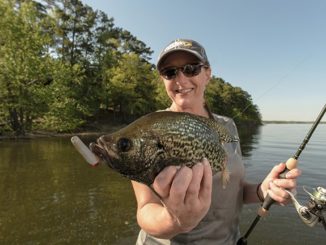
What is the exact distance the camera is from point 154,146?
2.24 m

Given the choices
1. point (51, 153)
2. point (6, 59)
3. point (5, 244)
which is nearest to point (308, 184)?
point (5, 244)

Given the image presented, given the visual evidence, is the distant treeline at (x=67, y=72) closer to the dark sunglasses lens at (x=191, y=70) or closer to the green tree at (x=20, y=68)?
the green tree at (x=20, y=68)

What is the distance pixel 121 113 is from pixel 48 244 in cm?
5306

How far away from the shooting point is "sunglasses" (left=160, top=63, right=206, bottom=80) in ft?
11.5

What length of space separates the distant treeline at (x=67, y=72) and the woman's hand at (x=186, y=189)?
Result: 38550 millimetres

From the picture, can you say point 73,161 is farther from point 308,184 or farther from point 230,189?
point 230,189

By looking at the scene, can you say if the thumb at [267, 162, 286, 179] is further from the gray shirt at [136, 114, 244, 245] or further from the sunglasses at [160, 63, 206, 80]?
the sunglasses at [160, 63, 206, 80]

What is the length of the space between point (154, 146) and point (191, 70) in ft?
4.88

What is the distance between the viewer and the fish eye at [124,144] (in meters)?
2.17

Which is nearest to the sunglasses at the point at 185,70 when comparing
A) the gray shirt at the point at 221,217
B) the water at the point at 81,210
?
the gray shirt at the point at 221,217

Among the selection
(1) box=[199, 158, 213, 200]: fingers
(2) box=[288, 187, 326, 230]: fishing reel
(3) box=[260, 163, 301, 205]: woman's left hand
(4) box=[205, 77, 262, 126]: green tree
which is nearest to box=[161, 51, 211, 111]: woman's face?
(3) box=[260, 163, 301, 205]: woman's left hand

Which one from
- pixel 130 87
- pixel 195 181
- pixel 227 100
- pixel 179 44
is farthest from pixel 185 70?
pixel 227 100

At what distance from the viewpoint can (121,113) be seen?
61.2 metres

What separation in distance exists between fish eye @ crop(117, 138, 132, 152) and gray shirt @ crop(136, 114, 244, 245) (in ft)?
4.55
